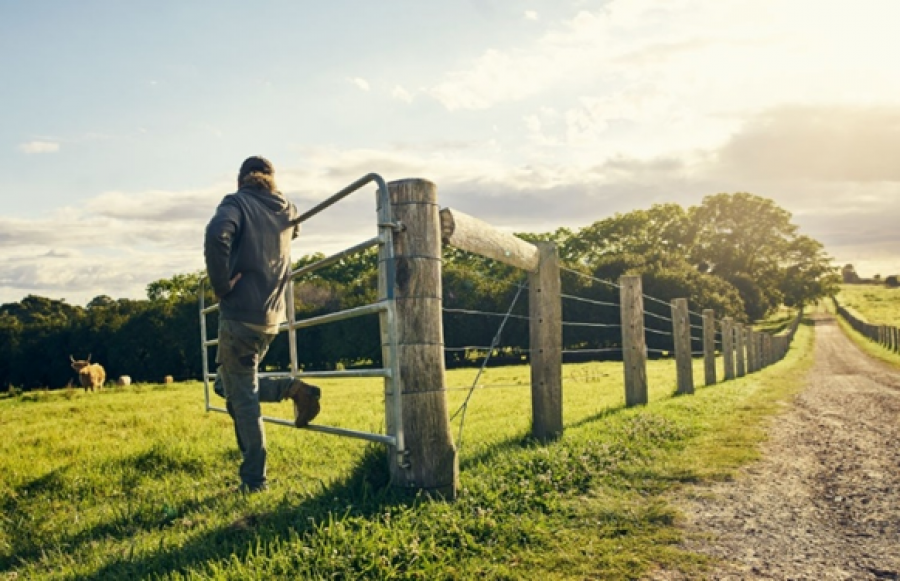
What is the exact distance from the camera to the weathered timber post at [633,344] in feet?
31.1

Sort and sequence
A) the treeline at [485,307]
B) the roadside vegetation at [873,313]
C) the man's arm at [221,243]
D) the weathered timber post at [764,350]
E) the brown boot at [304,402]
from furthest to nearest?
the treeline at [485,307] → the roadside vegetation at [873,313] → the weathered timber post at [764,350] → the brown boot at [304,402] → the man's arm at [221,243]

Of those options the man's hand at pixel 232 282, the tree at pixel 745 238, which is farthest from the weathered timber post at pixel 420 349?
the tree at pixel 745 238

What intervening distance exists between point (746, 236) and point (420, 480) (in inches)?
2745

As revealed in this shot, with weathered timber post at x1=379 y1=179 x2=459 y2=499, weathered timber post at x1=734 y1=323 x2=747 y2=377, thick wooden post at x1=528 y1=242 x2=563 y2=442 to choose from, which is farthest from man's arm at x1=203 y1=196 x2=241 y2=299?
weathered timber post at x1=734 y1=323 x2=747 y2=377

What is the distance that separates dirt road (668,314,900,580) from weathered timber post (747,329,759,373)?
1609 cm

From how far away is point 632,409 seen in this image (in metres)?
8.83

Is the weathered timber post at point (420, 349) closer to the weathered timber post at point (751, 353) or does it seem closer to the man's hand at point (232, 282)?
the man's hand at point (232, 282)

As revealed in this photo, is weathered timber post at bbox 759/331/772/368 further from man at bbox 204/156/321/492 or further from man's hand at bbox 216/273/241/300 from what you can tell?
man's hand at bbox 216/273/241/300

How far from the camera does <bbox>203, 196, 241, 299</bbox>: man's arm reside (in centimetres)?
450

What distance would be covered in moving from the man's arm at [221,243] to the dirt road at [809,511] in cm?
322

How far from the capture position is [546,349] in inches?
265

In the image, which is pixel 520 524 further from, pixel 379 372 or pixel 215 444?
pixel 215 444

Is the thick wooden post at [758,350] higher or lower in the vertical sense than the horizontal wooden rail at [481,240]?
lower

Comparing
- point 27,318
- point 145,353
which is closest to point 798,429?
point 145,353
